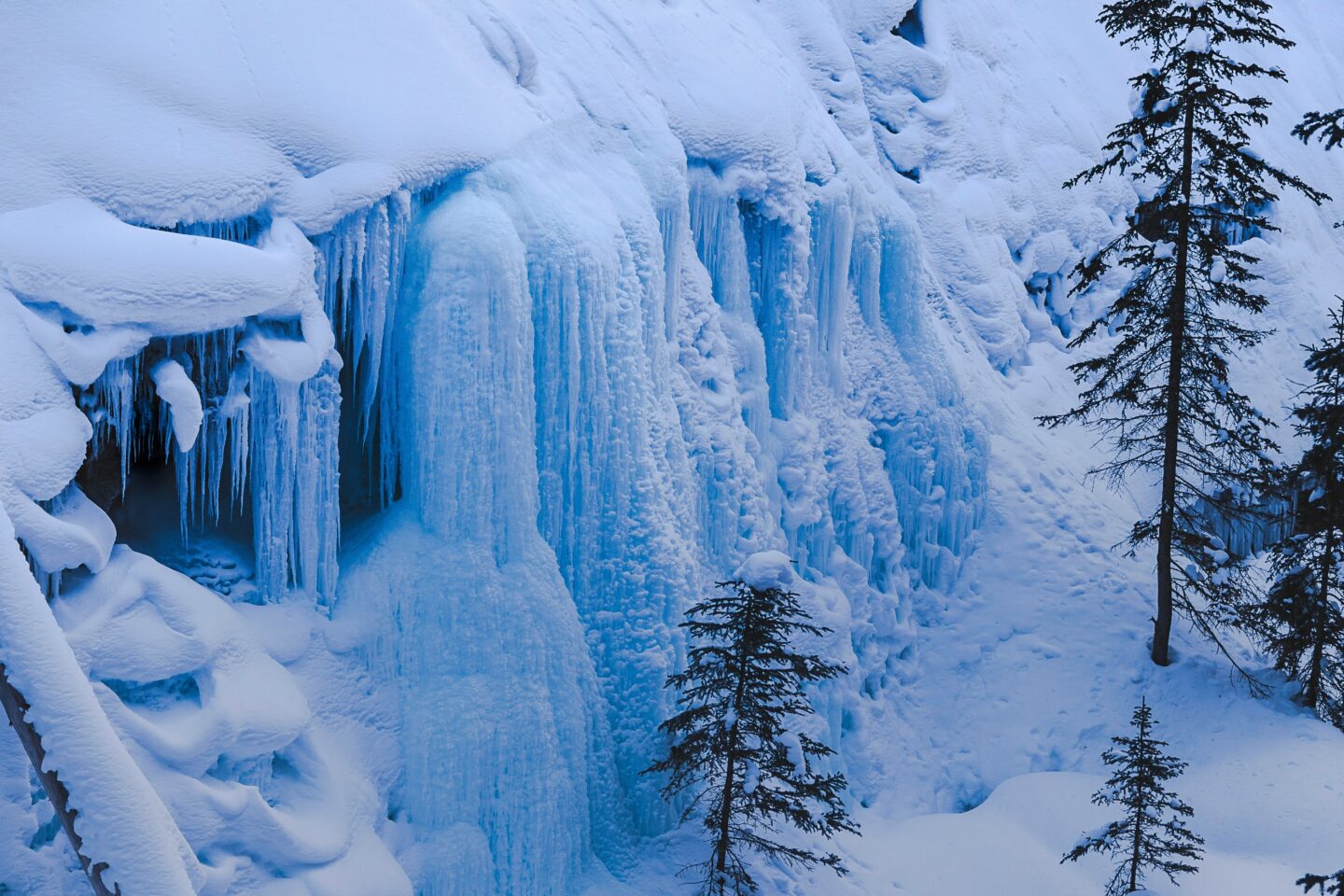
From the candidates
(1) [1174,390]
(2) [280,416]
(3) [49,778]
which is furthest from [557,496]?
(1) [1174,390]

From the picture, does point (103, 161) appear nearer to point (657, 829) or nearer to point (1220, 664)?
point (657, 829)

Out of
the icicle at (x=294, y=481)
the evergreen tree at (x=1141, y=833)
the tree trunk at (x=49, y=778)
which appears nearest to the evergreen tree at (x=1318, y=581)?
the evergreen tree at (x=1141, y=833)

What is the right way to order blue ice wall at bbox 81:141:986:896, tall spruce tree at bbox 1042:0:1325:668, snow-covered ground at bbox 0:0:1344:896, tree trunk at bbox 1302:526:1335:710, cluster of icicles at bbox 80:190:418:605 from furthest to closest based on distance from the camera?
tall spruce tree at bbox 1042:0:1325:668, tree trunk at bbox 1302:526:1335:710, blue ice wall at bbox 81:141:986:896, cluster of icicles at bbox 80:190:418:605, snow-covered ground at bbox 0:0:1344:896

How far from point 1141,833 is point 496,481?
297 inches

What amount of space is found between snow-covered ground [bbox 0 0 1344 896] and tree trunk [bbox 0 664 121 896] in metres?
0.09

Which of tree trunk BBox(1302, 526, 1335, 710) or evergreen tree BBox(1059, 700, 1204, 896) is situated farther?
tree trunk BBox(1302, 526, 1335, 710)

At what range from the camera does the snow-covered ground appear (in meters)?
8.60

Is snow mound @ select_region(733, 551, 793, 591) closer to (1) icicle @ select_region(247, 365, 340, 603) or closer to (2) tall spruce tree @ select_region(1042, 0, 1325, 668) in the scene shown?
(1) icicle @ select_region(247, 365, 340, 603)

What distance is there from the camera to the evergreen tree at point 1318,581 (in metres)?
15.0

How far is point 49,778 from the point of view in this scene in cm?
694

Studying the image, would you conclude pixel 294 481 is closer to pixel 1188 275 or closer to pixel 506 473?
pixel 506 473

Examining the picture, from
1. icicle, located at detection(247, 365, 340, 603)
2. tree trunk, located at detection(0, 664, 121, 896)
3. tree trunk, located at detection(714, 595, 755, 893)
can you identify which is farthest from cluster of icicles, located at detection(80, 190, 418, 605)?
tree trunk, located at detection(714, 595, 755, 893)

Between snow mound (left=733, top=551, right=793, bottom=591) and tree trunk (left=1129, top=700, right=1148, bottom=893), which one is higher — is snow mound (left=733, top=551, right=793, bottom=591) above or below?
above

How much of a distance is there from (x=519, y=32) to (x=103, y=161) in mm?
5486
